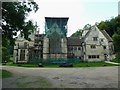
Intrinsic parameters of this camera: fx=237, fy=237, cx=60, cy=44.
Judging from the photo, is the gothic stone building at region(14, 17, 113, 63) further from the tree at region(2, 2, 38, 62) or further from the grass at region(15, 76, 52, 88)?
the grass at region(15, 76, 52, 88)

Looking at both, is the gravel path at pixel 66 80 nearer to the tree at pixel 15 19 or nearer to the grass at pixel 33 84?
the grass at pixel 33 84

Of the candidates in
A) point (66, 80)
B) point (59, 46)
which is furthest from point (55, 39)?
point (66, 80)

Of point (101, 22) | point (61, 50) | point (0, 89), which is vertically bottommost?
point (0, 89)

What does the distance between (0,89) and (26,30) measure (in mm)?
12711

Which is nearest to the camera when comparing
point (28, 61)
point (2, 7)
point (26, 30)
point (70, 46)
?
point (2, 7)

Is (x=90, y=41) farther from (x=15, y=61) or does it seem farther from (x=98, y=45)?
(x=15, y=61)

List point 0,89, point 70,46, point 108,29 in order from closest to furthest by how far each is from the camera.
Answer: point 0,89, point 70,46, point 108,29

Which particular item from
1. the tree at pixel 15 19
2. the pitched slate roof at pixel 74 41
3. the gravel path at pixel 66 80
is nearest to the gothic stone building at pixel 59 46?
the pitched slate roof at pixel 74 41

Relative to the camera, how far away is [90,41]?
61031 mm

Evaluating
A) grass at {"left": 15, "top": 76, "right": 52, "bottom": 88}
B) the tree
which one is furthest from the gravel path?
the tree

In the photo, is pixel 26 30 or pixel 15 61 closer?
pixel 26 30

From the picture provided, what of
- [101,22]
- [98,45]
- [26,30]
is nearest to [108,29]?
[101,22]

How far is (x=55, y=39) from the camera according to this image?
5847 cm

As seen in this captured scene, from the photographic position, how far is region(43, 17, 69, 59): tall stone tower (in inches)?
2271
